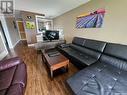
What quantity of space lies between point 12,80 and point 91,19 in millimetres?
2994

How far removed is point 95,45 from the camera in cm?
247

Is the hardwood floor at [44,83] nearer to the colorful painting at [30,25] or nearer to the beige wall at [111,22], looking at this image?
the beige wall at [111,22]

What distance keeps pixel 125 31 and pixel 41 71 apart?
2.56 metres

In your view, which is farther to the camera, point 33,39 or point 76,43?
point 33,39

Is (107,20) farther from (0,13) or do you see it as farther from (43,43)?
(0,13)

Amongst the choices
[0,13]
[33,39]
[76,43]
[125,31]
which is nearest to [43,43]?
[76,43]

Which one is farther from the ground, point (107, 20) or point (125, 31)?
point (107, 20)

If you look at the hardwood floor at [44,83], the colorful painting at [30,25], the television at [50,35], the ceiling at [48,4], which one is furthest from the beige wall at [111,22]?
the colorful painting at [30,25]

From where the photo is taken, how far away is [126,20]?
1.90 m

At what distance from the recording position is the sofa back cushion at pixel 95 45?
2.28 meters

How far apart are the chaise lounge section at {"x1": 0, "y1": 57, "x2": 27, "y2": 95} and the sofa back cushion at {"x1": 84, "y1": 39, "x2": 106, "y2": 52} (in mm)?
2059

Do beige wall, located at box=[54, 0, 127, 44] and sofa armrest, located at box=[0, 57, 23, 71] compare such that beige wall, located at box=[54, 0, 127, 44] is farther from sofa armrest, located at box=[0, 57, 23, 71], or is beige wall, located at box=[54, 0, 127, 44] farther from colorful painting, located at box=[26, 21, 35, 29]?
colorful painting, located at box=[26, 21, 35, 29]

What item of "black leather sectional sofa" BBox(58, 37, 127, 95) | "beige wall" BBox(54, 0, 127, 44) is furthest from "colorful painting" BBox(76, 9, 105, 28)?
"black leather sectional sofa" BBox(58, 37, 127, 95)

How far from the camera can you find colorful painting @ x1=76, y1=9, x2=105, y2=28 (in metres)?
2.57
